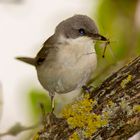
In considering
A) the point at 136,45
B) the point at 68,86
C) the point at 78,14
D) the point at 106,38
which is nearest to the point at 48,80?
the point at 68,86

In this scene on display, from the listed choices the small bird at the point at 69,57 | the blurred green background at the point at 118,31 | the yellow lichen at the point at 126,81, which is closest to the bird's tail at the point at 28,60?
the small bird at the point at 69,57

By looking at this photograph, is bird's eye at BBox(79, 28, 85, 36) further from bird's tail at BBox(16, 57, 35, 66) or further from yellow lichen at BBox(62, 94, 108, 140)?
yellow lichen at BBox(62, 94, 108, 140)

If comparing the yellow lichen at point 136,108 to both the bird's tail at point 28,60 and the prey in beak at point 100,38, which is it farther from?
the bird's tail at point 28,60

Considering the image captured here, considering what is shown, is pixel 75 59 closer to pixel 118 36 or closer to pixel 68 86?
pixel 68 86

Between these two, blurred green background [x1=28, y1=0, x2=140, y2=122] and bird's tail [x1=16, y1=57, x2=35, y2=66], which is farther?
bird's tail [x1=16, y1=57, x2=35, y2=66]

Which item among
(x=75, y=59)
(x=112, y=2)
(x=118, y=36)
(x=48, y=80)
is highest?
(x=112, y=2)

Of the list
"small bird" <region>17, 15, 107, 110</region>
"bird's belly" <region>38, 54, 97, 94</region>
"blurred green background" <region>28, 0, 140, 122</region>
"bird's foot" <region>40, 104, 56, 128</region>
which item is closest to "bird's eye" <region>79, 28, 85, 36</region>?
"small bird" <region>17, 15, 107, 110</region>

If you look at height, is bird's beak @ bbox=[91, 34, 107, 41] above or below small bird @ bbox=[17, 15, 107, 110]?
above

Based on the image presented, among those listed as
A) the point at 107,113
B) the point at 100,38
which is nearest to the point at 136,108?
the point at 107,113

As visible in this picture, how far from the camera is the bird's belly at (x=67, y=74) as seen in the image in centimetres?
213

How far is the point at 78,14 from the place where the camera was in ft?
7.20

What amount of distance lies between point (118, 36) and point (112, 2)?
123 millimetres

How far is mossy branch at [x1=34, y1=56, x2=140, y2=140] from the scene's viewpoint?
55.5 inches

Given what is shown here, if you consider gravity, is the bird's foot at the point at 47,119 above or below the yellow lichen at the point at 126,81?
below
